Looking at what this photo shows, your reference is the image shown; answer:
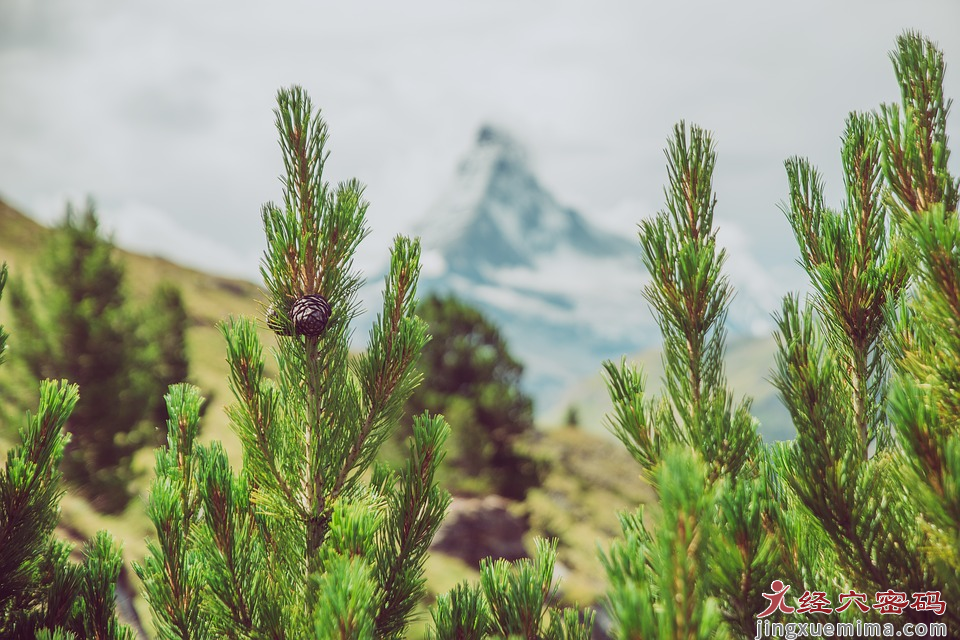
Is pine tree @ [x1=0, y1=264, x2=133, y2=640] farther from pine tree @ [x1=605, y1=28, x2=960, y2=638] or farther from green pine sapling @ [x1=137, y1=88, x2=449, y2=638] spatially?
pine tree @ [x1=605, y1=28, x2=960, y2=638]

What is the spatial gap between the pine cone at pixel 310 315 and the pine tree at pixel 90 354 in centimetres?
1505

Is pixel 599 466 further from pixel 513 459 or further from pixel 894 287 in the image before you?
pixel 894 287

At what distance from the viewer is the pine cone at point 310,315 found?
8.28 ft

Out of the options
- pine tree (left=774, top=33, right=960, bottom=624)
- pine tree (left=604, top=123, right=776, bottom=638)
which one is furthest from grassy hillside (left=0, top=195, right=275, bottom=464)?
pine tree (left=774, top=33, right=960, bottom=624)


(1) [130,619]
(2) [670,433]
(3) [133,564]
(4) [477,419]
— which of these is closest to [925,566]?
(2) [670,433]

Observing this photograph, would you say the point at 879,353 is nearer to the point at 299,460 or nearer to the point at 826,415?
the point at 826,415

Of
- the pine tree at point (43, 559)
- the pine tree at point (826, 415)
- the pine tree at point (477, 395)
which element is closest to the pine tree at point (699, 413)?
the pine tree at point (826, 415)

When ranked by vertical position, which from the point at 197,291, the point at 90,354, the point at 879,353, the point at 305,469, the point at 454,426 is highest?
the point at 197,291

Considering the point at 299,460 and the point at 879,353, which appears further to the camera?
the point at 299,460

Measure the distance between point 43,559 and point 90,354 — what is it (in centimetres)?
1466

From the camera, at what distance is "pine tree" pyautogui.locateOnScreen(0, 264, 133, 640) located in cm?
256

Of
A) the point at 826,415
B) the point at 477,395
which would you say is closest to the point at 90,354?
the point at 477,395

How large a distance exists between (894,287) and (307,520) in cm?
274

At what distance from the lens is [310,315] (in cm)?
252
